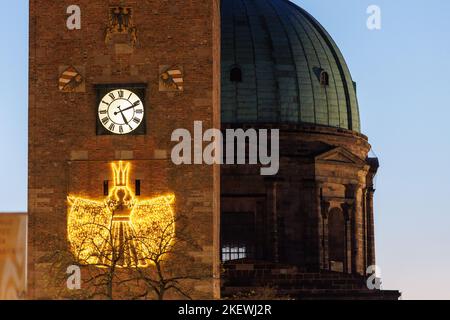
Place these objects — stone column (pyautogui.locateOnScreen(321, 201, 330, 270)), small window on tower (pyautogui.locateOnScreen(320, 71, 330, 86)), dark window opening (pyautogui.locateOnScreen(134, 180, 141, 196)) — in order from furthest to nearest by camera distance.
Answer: small window on tower (pyautogui.locateOnScreen(320, 71, 330, 86)), stone column (pyautogui.locateOnScreen(321, 201, 330, 270)), dark window opening (pyautogui.locateOnScreen(134, 180, 141, 196))

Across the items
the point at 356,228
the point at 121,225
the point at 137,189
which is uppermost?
the point at 356,228

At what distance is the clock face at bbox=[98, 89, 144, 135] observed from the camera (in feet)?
214

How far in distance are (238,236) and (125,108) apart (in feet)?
83.3

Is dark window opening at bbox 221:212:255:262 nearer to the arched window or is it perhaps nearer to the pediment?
the pediment

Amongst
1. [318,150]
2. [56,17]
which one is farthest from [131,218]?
[318,150]

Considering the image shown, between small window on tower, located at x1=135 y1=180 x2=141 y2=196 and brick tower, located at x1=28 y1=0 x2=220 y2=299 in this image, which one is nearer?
small window on tower, located at x1=135 y1=180 x2=141 y2=196

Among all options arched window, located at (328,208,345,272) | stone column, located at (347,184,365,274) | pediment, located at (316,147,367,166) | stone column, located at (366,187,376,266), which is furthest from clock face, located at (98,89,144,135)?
stone column, located at (366,187,376,266)

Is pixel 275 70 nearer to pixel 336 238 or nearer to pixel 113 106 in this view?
pixel 336 238

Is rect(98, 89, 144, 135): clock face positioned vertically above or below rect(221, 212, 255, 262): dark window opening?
above

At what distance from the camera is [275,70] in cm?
9300

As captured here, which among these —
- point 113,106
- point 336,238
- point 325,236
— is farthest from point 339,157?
point 113,106

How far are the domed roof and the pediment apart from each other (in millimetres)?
2067

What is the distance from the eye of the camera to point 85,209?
213 feet
